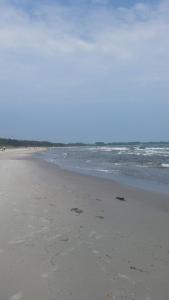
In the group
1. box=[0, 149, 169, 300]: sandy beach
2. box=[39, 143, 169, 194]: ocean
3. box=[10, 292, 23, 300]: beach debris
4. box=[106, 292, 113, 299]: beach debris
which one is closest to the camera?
box=[10, 292, 23, 300]: beach debris

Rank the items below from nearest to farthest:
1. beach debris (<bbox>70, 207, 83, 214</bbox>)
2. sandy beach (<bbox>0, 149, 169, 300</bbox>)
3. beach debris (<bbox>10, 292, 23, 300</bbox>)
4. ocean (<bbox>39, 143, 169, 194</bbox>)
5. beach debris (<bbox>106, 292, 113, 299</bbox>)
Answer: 1. beach debris (<bbox>10, 292, 23, 300</bbox>)
2. beach debris (<bbox>106, 292, 113, 299</bbox>)
3. sandy beach (<bbox>0, 149, 169, 300</bbox>)
4. beach debris (<bbox>70, 207, 83, 214</bbox>)
5. ocean (<bbox>39, 143, 169, 194</bbox>)

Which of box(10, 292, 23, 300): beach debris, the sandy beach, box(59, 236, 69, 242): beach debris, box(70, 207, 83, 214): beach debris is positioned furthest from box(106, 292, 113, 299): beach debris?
box(70, 207, 83, 214): beach debris

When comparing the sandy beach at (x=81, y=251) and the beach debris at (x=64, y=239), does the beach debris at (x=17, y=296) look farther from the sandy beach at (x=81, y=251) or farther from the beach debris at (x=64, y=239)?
the beach debris at (x=64, y=239)

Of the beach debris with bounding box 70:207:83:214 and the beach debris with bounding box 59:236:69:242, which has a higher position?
the beach debris with bounding box 59:236:69:242

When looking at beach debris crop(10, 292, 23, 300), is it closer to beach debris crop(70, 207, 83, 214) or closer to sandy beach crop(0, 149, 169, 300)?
sandy beach crop(0, 149, 169, 300)

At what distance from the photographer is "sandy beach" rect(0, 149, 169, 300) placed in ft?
16.3

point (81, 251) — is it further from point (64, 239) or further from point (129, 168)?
point (129, 168)

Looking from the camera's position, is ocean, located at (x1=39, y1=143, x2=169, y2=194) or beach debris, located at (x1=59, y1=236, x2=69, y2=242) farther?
ocean, located at (x1=39, y1=143, x2=169, y2=194)

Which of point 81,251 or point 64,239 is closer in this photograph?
point 81,251

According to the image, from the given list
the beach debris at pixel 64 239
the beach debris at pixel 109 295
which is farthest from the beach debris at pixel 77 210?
the beach debris at pixel 109 295

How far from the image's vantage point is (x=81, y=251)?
258 inches

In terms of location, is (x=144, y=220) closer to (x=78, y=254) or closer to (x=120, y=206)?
(x=120, y=206)

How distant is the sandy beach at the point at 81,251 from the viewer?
4977 mm

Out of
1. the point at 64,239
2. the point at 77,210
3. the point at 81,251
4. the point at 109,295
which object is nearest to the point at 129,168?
the point at 77,210
